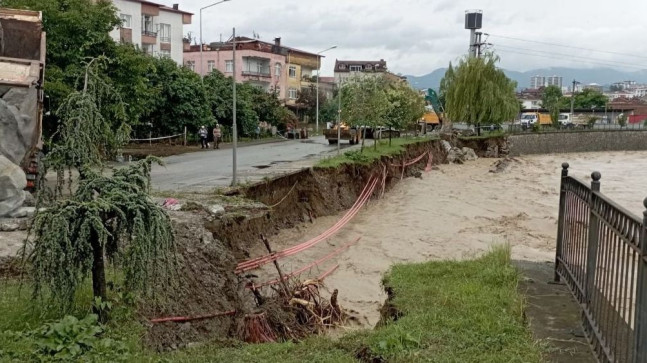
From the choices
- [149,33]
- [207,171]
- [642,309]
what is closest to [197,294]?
[642,309]

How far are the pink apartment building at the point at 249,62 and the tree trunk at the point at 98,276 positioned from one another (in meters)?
62.9

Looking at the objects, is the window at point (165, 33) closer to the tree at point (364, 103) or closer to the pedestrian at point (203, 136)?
the pedestrian at point (203, 136)

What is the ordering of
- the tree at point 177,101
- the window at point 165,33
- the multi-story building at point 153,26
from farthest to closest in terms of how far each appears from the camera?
the window at point 165,33
the multi-story building at point 153,26
the tree at point 177,101

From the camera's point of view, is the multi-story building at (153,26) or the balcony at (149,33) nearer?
the multi-story building at (153,26)

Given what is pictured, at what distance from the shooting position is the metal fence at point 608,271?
4.19 meters

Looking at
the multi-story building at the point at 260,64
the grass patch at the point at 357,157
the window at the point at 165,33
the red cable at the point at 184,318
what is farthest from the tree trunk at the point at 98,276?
the multi-story building at the point at 260,64

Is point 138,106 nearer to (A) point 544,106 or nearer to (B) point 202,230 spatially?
(B) point 202,230

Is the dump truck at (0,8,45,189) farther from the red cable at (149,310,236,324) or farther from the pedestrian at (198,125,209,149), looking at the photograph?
the pedestrian at (198,125,209,149)

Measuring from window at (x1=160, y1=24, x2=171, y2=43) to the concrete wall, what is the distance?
31.9 m

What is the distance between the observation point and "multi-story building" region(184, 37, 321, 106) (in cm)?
7112

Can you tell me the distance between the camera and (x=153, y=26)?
5934 cm

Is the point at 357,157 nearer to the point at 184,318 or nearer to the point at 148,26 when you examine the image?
the point at 184,318

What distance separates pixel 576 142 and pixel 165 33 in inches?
1491

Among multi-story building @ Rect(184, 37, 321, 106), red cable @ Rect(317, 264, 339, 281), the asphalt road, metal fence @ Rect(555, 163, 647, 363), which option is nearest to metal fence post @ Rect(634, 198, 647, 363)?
metal fence @ Rect(555, 163, 647, 363)
